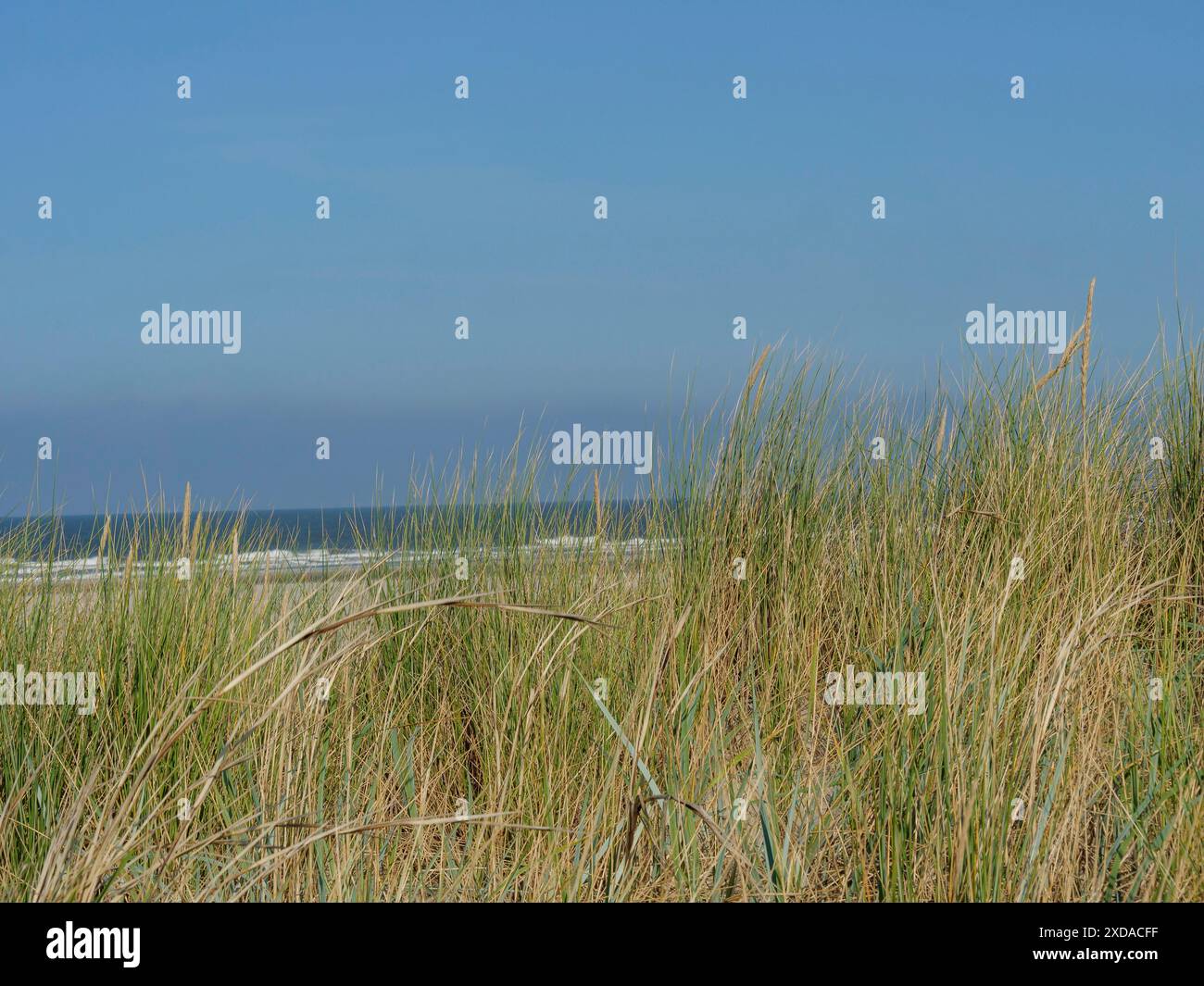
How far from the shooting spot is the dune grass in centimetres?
207

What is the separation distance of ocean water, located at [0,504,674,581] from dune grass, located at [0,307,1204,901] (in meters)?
0.03

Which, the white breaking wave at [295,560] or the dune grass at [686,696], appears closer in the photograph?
the dune grass at [686,696]

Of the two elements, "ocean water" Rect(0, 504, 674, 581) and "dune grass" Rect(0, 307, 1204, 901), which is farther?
"ocean water" Rect(0, 504, 674, 581)

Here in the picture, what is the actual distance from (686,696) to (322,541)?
159 cm

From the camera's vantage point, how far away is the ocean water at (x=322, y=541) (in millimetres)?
3629

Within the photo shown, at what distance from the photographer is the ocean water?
11.9 feet

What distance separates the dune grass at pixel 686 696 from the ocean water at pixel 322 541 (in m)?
0.03

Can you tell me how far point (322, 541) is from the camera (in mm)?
3549

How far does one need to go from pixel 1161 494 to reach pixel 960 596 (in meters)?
1.48

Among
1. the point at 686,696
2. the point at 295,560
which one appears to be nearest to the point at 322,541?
the point at 295,560

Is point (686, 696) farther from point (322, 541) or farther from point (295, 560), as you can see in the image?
point (295, 560)

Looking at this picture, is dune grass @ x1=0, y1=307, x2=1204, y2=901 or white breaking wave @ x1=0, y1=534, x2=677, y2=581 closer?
dune grass @ x1=0, y1=307, x2=1204, y2=901
